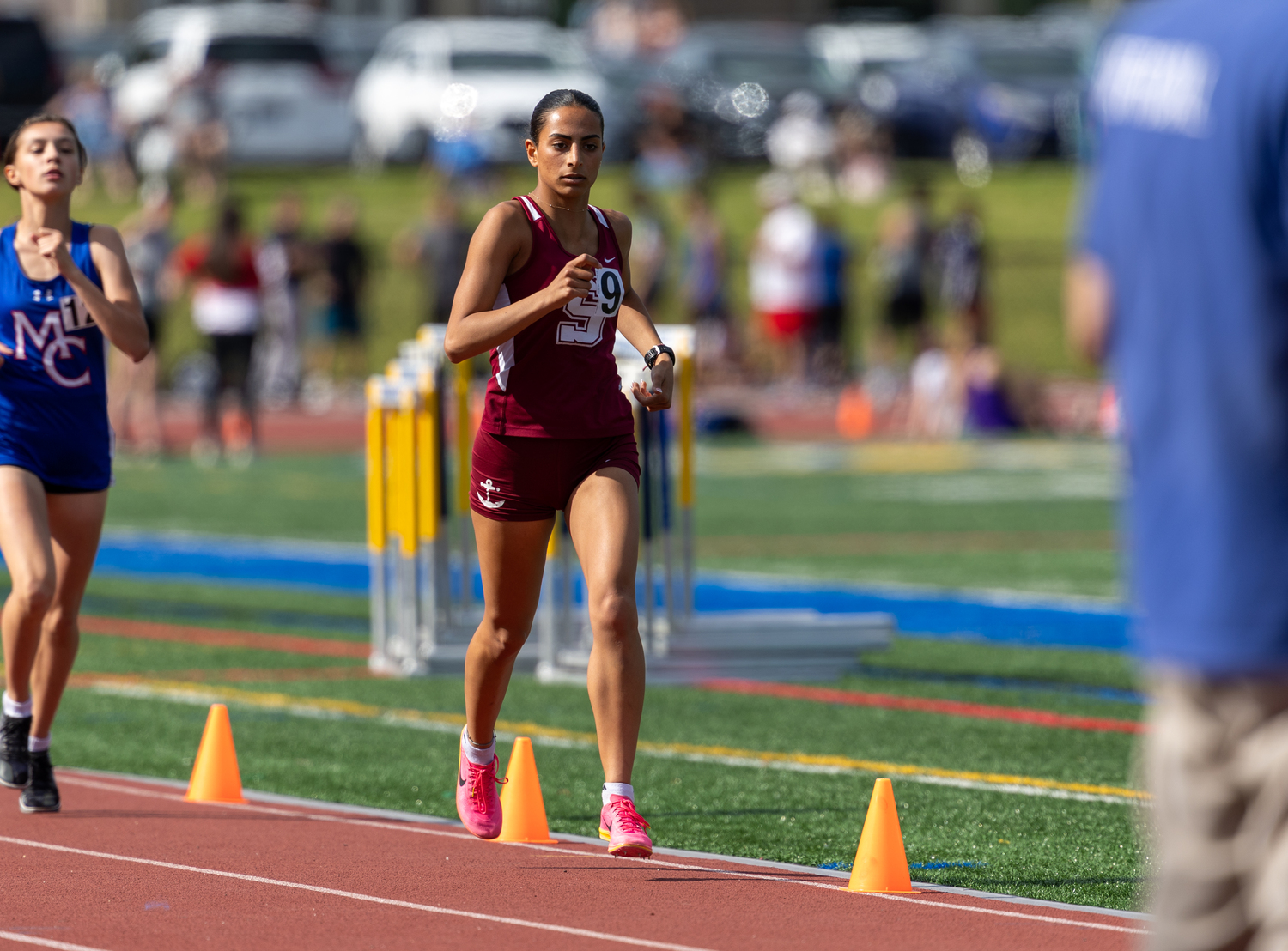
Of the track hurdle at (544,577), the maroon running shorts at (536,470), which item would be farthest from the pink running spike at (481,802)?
the track hurdle at (544,577)

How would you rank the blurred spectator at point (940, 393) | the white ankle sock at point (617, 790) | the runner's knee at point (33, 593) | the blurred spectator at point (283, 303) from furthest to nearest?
1. the blurred spectator at point (283, 303)
2. the blurred spectator at point (940, 393)
3. the runner's knee at point (33, 593)
4. the white ankle sock at point (617, 790)

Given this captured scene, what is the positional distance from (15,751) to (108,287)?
1.55 metres

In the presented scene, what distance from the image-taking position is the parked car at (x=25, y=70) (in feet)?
115

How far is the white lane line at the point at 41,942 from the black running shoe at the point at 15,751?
73.2 inches

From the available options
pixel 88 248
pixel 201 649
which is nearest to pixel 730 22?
pixel 201 649

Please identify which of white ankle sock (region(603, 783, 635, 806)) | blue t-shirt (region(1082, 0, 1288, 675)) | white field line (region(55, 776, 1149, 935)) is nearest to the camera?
blue t-shirt (region(1082, 0, 1288, 675))

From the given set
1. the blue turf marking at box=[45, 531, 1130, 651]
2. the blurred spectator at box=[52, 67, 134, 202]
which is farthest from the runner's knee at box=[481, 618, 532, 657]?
the blurred spectator at box=[52, 67, 134, 202]

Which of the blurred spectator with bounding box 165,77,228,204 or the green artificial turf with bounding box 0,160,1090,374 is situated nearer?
the green artificial turf with bounding box 0,160,1090,374

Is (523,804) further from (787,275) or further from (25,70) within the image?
(25,70)

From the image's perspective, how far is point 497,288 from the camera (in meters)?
6.39

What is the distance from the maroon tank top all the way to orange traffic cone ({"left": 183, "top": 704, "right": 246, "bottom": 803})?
1730 mm

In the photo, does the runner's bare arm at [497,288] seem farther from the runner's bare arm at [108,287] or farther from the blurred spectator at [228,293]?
the blurred spectator at [228,293]

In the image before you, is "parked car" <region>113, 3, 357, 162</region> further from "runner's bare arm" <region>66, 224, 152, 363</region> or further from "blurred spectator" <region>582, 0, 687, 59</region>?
"runner's bare arm" <region>66, 224, 152, 363</region>

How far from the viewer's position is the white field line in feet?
19.1
